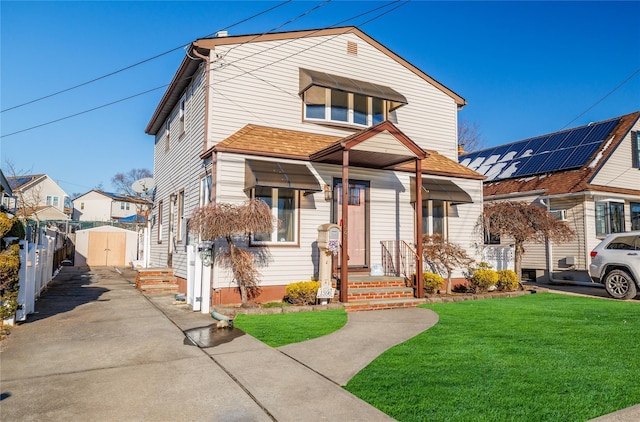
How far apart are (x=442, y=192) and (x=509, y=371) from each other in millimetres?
7414

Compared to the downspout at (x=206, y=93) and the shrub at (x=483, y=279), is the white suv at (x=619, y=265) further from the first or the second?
the downspout at (x=206, y=93)

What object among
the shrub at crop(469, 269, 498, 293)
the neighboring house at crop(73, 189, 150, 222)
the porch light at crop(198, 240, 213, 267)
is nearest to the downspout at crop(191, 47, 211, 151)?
the porch light at crop(198, 240, 213, 267)

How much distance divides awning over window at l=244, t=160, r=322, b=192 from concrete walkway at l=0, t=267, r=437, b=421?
3.07 m

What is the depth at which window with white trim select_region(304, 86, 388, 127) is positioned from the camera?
11.7 metres

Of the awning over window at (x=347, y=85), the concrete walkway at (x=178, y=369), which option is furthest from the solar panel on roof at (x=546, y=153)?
the concrete walkway at (x=178, y=369)

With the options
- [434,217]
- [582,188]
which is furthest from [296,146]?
[582,188]

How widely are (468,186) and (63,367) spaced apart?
451 inches

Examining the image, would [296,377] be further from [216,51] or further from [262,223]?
[216,51]

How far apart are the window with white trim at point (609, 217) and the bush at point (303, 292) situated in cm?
1235

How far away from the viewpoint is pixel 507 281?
11.7 m

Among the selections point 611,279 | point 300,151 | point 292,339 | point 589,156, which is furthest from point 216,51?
point 589,156

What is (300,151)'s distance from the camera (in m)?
10.3

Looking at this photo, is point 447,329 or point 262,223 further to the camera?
point 262,223

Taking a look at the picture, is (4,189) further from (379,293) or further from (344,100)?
(379,293)
